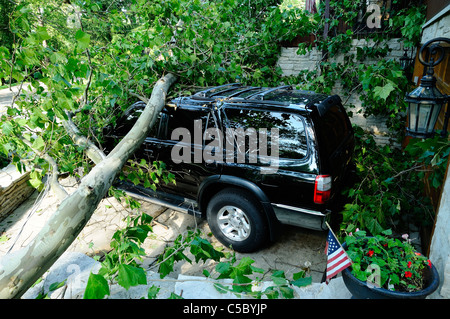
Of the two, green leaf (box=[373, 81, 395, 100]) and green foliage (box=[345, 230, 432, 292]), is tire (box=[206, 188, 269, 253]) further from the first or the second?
green leaf (box=[373, 81, 395, 100])

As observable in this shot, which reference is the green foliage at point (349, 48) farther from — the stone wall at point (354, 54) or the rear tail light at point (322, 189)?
the rear tail light at point (322, 189)

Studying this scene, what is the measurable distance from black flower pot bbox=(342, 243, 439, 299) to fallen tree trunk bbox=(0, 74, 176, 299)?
2028 millimetres

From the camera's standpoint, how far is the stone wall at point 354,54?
20.9ft

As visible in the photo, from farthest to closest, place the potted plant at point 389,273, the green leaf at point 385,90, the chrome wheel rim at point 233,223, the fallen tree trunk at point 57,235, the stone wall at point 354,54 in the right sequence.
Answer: the stone wall at point 354,54 < the green leaf at point 385,90 < the chrome wheel rim at point 233,223 < the potted plant at point 389,273 < the fallen tree trunk at point 57,235

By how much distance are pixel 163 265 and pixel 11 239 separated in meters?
3.49

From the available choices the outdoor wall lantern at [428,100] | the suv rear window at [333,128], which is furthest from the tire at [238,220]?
the outdoor wall lantern at [428,100]

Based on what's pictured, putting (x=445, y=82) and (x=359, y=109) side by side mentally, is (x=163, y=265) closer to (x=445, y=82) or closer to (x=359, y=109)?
(x=445, y=82)

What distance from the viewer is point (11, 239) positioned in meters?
4.17

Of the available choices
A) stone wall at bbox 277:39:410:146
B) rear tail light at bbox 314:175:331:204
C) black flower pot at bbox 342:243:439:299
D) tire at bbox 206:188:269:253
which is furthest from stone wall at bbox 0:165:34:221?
stone wall at bbox 277:39:410:146

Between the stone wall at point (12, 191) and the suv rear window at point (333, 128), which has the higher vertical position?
the suv rear window at point (333, 128)

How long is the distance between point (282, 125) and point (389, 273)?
1.77 metres

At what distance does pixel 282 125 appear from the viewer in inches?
125

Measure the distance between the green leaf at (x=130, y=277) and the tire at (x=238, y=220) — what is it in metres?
1.79

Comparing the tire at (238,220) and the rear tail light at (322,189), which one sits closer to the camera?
the rear tail light at (322,189)
